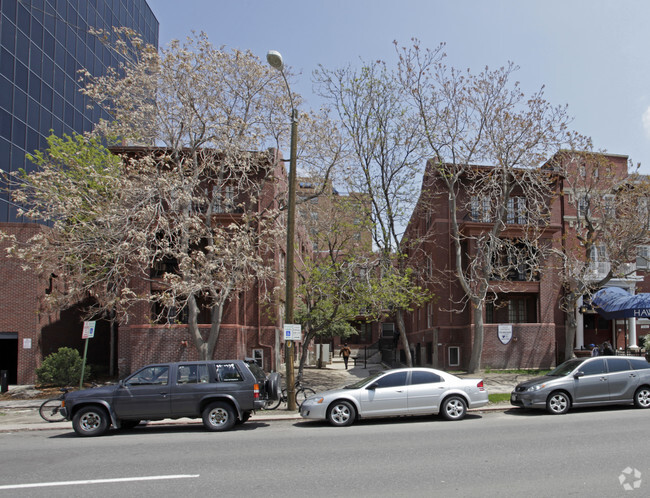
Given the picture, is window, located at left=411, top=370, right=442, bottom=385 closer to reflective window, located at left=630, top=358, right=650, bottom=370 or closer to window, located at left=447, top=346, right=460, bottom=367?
reflective window, located at left=630, top=358, right=650, bottom=370

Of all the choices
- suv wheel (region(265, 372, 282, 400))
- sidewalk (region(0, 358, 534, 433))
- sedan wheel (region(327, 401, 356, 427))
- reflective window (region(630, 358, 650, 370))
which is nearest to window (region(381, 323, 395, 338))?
sidewalk (region(0, 358, 534, 433))

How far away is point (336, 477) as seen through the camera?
7578 millimetres

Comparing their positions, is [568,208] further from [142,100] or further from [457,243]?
[142,100]

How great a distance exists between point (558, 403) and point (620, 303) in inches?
609

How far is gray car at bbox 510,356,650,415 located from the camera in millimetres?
13555

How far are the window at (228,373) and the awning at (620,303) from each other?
20.0 meters

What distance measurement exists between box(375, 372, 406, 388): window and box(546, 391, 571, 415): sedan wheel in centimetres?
378

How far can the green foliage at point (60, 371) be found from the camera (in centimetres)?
2128

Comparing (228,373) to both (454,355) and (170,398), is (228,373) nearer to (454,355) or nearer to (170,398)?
(170,398)

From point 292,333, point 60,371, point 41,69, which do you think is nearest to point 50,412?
point 60,371

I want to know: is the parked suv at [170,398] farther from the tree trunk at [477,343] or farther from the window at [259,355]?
the tree trunk at [477,343]

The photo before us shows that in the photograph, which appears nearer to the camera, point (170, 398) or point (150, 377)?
point (170, 398)

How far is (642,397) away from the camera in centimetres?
1391

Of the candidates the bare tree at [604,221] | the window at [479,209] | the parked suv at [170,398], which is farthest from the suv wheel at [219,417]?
the window at [479,209]
